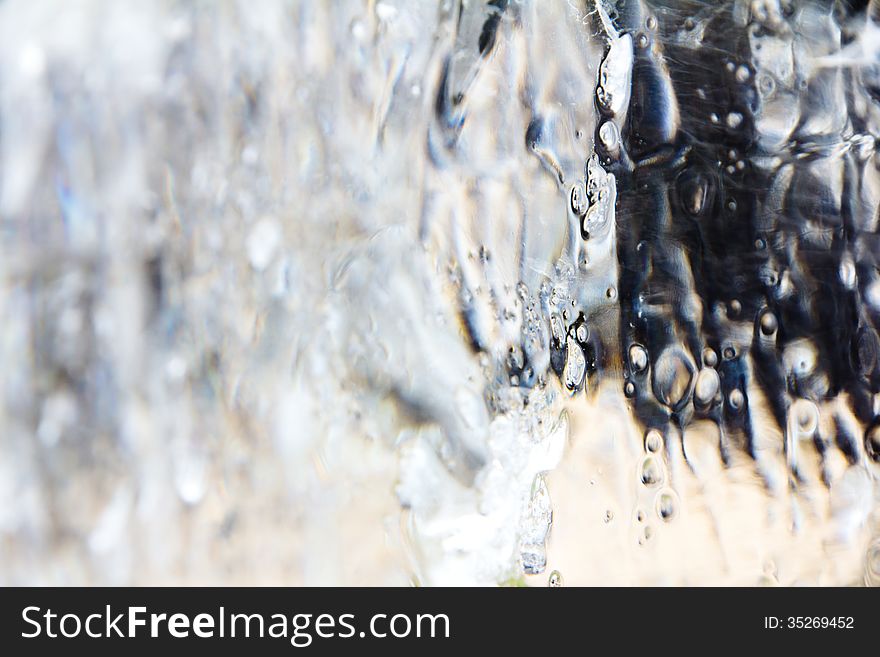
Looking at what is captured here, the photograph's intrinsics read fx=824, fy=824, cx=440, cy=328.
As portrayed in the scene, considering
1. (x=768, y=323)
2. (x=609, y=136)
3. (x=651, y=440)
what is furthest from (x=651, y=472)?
(x=609, y=136)

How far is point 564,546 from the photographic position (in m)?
0.59

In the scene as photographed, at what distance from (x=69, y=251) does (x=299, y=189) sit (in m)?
0.14

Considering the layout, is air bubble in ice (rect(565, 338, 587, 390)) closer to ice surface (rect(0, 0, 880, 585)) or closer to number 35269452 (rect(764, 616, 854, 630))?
ice surface (rect(0, 0, 880, 585))

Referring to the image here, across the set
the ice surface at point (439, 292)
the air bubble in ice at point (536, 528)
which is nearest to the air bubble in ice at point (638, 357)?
the ice surface at point (439, 292)

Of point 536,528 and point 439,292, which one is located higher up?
point 439,292

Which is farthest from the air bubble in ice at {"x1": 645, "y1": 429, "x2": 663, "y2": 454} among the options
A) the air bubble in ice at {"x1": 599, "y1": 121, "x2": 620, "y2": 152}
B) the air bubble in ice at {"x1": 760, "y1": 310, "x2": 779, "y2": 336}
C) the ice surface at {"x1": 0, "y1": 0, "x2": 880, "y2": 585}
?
the air bubble in ice at {"x1": 599, "y1": 121, "x2": 620, "y2": 152}

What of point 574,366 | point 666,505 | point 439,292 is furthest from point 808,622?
point 439,292

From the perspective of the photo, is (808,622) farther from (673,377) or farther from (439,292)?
(439,292)

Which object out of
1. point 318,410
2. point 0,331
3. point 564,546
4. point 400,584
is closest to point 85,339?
point 0,331

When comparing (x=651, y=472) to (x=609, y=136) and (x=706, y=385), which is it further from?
(x=609, y=136)

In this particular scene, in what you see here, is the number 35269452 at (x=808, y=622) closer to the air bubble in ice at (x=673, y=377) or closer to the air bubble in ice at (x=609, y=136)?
the air bubble in ice at (x=673, y=377)

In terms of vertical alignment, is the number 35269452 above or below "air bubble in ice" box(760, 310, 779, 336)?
below

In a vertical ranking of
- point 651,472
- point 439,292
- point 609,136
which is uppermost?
point 609,136

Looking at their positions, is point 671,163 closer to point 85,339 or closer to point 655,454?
point 655,454
